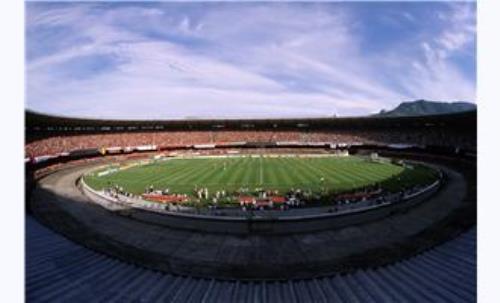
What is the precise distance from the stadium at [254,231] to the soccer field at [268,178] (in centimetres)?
13

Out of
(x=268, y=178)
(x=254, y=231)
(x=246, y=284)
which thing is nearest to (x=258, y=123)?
(x=268, y=178)

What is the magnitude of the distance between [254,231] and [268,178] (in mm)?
15317

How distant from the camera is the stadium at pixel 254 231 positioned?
950cm

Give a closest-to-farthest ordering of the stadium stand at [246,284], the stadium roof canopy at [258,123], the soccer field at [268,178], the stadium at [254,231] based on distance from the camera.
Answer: the stadium stand at [246,284]
the stadium at [254,231]
the soccer field at [268,178]
the stadium roof canopy at [258,123]

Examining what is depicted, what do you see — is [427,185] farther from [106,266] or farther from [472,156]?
[106,266]

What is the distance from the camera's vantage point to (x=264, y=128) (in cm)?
7250

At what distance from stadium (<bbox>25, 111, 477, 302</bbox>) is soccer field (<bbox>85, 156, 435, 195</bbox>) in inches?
5.3

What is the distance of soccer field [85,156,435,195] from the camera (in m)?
29.5

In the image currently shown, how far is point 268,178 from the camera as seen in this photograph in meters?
33.6

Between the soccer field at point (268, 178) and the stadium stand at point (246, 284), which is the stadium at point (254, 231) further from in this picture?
the soccer field at point (268, 178)

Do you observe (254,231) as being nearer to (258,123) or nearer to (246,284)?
(246,284)

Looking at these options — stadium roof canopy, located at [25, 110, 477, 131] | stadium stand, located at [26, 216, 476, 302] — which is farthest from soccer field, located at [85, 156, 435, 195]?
stadium roof canopy, located at [25, 110, 477, 131]

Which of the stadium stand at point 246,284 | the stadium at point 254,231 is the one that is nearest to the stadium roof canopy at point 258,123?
the stadium at point 254,231

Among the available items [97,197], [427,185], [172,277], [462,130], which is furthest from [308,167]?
[172,277]
